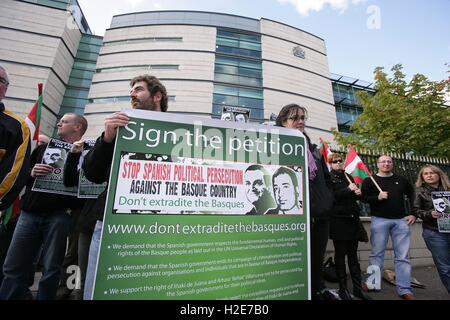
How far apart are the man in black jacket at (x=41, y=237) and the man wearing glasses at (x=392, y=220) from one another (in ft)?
14.0

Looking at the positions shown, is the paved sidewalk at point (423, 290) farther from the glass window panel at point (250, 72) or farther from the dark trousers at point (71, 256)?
the glass window panel at point (250, 72)

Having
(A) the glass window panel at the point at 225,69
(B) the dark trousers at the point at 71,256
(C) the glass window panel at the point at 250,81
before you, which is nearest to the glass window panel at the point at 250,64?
(A) the glass window panel at the point at 225,69

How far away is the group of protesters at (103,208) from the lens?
172 cm

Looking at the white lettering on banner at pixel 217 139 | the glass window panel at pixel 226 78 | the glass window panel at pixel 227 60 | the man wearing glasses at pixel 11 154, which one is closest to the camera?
the white lettering on banner at pixel 217 139

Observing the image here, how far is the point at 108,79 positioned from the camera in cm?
2128

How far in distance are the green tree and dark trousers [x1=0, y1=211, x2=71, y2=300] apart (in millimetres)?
11260

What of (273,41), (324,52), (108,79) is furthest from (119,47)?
(324,52)

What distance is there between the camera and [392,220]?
343cm

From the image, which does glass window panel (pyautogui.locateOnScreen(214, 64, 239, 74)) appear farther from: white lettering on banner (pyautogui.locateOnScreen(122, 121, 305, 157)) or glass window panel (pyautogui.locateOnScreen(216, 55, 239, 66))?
white lettering on banner (pyautogui.locateOnScreen(122, 121, 305, 157))

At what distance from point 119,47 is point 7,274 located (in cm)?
2587

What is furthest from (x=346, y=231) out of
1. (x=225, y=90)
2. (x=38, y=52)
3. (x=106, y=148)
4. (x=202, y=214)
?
(x=38, y=52)

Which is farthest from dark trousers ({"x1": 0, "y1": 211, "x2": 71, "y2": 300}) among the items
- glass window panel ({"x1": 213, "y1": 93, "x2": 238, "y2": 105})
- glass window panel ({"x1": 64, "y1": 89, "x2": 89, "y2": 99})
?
glass window panel ({"x1": 64, "y1": 89, "x2": 89, "y2": 99})

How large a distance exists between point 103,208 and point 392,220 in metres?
Answer: 4.07
